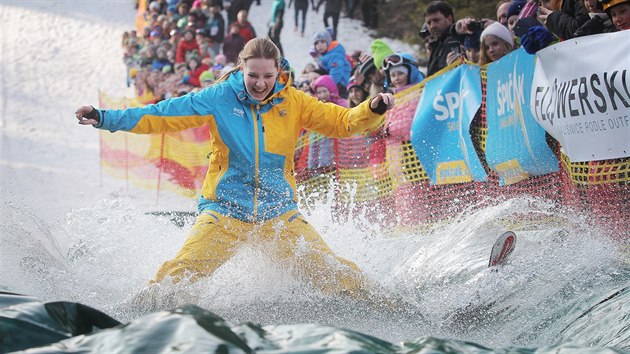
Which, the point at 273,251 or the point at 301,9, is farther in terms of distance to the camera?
the point at 301,9

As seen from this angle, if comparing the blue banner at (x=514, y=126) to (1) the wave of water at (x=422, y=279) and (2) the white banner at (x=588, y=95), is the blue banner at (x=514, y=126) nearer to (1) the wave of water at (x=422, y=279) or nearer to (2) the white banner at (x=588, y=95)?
(2) the white banner at (x=588, y=95)

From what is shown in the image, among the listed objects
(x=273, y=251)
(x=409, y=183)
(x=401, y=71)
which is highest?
(x=401, y=71)

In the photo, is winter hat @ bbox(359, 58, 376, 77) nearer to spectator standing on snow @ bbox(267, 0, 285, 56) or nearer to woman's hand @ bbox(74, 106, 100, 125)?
woman's hand @ bbox(74, 106, 100, 125)

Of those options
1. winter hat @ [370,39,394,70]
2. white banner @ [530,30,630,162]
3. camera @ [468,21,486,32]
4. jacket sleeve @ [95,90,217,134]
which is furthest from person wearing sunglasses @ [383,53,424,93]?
jacket sleeve @ [95,90,217,134]

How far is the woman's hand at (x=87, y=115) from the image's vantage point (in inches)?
209

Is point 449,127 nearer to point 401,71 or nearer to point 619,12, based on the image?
point 401,71

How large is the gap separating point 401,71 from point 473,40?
0.71 metres

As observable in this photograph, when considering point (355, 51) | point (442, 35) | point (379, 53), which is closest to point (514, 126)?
point (442, 35)

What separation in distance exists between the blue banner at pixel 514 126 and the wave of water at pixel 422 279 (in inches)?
14.6

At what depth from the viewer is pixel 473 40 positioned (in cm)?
807

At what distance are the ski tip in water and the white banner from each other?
34.6 inches

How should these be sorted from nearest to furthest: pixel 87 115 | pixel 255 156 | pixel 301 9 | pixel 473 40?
pixel 87 115 → pixel 255 156 → pixel 473 40 → pixel 301 9

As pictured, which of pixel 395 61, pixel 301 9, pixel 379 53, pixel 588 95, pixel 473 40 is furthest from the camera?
pixel 301 9

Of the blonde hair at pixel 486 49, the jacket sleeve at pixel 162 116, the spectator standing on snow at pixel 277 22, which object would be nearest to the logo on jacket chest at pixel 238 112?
the jacket sleeve at pixel 162 116
